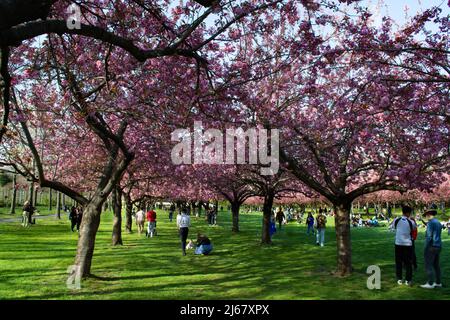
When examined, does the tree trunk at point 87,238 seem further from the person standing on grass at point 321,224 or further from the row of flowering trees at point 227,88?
the person standing on grass at point 321,224

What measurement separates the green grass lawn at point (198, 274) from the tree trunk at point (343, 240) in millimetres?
415

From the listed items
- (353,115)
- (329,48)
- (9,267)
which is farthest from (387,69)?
(9,267)

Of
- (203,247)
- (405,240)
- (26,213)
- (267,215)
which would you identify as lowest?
(203,247)

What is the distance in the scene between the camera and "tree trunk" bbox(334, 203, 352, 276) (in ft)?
44.4

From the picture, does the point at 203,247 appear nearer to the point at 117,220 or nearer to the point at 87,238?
the point at 117,220

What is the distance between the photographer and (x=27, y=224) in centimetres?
3272

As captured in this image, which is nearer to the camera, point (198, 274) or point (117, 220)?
point (198, 274)

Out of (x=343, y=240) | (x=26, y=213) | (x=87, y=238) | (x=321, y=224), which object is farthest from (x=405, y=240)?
(x=26, y=213)

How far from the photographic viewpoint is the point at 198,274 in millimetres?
13477

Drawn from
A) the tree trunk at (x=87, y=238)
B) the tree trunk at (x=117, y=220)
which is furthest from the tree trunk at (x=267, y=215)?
the tree trunk at (x=87, y=238)

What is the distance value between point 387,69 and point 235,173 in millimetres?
11739

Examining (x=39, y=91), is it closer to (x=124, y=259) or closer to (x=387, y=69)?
(x=124, y=259)

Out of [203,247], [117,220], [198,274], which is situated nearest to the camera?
[198,274]

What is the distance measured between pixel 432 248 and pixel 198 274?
6.81 m
